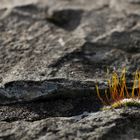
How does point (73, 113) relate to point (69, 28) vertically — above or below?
below

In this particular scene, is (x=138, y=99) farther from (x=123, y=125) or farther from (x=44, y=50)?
(x=44, y=50)

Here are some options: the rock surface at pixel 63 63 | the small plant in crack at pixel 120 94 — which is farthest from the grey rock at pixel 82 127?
the small plant in crack at pixel 120 94

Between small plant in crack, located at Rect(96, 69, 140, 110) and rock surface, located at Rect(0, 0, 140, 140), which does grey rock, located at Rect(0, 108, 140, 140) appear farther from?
small plant in crack, located at Rect(96, 69, 140, 110)

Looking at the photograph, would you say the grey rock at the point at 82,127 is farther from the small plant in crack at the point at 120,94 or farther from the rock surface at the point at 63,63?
the small plant in crack at the point at 120,94

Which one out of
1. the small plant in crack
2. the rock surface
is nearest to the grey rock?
the rock surface

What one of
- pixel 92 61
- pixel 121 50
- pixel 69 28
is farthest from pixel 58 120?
pixel 69 28
